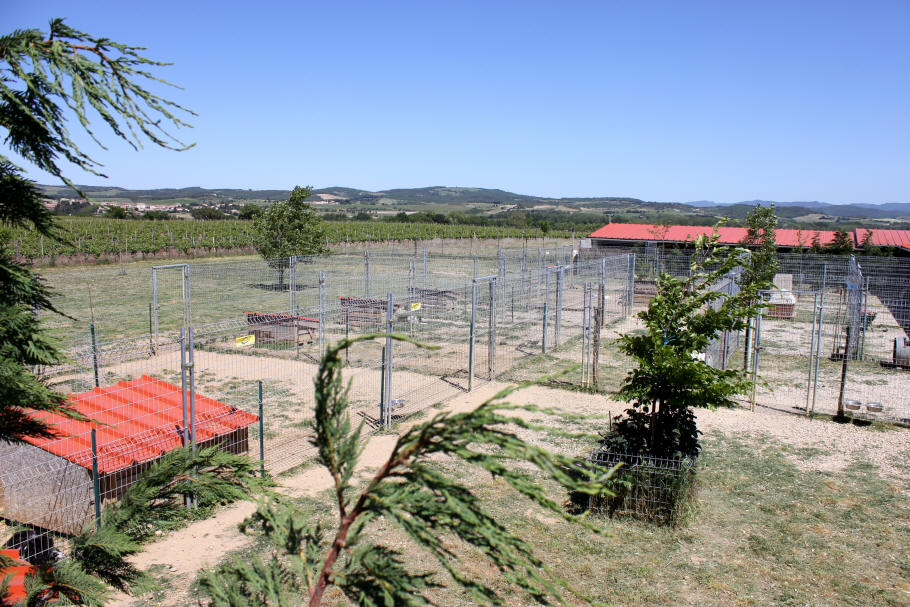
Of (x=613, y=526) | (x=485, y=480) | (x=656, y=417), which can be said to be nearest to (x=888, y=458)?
(x=656, y=417)

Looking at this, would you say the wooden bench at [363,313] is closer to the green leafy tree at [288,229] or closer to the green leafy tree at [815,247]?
the green leafy tree at [288,229]

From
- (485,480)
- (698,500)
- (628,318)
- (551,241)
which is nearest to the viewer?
(698,500)

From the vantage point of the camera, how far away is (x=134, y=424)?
7.72 m

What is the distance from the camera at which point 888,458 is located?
31.8 ft

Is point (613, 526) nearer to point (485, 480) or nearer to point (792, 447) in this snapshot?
point (485, 480)

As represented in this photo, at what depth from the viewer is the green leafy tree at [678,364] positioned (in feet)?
23.8

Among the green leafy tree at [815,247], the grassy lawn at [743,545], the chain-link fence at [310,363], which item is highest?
the green leafy tree at [815,247]

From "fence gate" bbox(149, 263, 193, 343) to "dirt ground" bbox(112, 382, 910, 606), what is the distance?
5186 millimetres

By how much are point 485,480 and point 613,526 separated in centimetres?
193

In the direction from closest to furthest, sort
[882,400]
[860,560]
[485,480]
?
[860,560] < [485,480] < [882,400]

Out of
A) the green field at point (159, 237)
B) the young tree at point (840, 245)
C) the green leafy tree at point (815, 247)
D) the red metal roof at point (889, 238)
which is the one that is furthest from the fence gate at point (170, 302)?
the red metal roof at point (889, 238)

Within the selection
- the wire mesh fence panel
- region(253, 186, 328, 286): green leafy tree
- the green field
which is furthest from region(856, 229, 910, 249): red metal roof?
the wire mesh fence panel

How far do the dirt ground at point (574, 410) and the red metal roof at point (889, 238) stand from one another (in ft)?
111

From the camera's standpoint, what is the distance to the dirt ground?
6.52 meters
